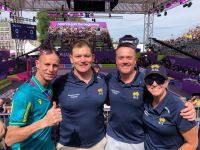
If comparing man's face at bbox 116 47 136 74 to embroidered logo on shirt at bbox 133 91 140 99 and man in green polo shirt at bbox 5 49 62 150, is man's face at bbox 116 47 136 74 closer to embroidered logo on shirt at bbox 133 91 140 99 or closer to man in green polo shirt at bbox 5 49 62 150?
embroidered logo on shirt at bbox 133 91 140 99

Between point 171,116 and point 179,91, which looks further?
point 179,91

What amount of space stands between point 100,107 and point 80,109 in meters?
0.29

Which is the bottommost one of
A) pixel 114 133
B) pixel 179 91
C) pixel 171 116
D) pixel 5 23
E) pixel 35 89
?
pixel 179 91

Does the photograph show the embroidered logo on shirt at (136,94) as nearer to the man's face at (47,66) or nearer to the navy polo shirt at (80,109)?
the navy polo shirt at (80,109)

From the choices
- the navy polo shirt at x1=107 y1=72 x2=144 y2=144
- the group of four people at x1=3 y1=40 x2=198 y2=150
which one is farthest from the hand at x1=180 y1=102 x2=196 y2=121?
the navy polo shirt at x1=107 y1=72 x2=144 y2=144

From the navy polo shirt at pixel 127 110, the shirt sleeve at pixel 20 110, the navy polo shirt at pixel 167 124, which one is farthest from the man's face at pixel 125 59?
the shirt sleeve at pixel 20 110

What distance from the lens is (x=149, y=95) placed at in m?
3.20

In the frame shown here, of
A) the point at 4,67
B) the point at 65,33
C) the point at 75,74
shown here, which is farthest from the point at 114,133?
the point at 65,33

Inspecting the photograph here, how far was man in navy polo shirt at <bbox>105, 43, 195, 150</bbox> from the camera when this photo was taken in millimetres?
3246

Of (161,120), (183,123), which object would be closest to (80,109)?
(161,120)

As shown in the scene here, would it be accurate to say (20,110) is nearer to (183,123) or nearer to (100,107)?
(100,107)

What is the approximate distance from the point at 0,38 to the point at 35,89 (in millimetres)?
118498

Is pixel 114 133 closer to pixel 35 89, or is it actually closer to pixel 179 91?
pixel 35 89

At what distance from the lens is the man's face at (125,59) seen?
3.32 meters
